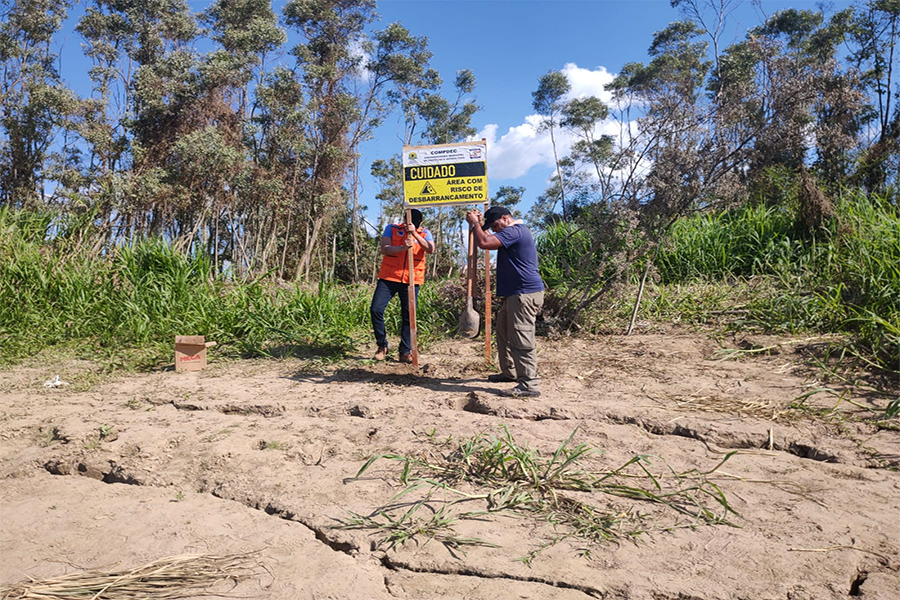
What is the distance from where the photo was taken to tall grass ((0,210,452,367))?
6809mm

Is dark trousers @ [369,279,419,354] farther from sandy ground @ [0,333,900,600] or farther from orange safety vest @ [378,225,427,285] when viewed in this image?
sandy ground @ [0,333,900,600]

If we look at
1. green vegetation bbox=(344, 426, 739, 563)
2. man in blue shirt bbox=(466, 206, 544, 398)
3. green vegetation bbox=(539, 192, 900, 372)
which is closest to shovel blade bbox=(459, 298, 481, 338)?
green vegetation bbox=(539, 192, 900, 372)

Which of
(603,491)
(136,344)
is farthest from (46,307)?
(603,491)

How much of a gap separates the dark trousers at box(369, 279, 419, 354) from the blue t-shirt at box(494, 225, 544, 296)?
1609 millimetres

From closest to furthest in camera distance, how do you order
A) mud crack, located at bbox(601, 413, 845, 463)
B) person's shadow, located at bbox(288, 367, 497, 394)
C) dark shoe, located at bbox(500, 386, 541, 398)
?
mud crack, located at bbox(601, 413, 845, 463) → dark shoe, located at bbox(500, 386, 541, 398) → person's shadow, located at bbox(288, 367, 497, 394)

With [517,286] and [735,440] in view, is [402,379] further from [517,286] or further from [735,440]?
[735,440]

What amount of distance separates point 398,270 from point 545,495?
142 inches

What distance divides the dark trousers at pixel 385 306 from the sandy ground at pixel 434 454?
A: 715 mm

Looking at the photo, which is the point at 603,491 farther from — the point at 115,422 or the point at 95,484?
the point at 115,422

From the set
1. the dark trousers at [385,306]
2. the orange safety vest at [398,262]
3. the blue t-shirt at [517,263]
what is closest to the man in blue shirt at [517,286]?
the blue t-shirt at [517,263]

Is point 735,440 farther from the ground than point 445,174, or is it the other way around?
point 445,174

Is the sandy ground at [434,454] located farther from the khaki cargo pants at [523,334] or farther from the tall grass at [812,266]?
the tall grass at [812,266]

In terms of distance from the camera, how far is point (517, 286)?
186 inches

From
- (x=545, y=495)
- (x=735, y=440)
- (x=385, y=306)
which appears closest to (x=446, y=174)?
(x=385, y=306)
